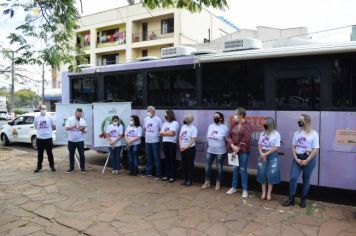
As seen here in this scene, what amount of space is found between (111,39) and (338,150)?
113 feet

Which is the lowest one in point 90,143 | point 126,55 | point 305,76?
point 90,143

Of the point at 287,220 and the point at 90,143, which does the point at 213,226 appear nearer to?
the point at 287,220

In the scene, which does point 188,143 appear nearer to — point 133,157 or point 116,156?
point 133,157

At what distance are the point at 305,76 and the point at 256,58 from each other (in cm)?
106

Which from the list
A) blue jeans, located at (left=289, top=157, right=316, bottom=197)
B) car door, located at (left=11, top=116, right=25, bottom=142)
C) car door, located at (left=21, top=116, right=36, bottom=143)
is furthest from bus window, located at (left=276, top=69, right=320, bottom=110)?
car door, located at (left=11, top=116, right=25, bottom=142)

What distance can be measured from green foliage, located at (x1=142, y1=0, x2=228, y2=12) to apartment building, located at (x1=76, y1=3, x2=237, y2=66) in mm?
26774

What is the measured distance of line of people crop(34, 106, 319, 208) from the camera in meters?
6.18

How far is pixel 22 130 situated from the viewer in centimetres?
1574

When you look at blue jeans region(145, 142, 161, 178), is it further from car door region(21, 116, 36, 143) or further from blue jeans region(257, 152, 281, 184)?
car door region(21, 116, 36, 143)

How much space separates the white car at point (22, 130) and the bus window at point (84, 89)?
16.2ft

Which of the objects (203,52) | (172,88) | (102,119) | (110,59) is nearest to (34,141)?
(102,119)

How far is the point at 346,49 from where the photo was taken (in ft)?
19.8

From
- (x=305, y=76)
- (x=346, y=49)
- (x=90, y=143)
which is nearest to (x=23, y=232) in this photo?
(x=90, y=143)

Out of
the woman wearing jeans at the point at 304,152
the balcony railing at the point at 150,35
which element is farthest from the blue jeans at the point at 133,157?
the balcony railing at the point at 150,35
